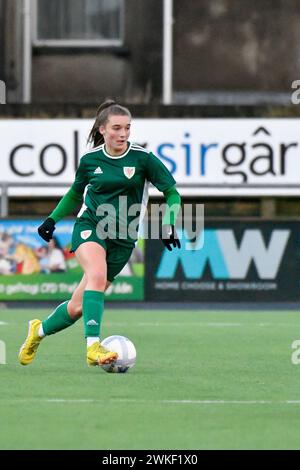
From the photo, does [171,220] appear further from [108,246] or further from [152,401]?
[152,401]

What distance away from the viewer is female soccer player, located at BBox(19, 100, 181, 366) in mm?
9711

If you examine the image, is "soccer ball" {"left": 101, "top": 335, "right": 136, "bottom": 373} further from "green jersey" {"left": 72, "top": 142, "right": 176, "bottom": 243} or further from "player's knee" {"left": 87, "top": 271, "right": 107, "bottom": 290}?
"green jersey" {"left": 72, "top": 142, "right": 176, "bottom": 243}

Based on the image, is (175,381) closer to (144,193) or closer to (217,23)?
(144,193)

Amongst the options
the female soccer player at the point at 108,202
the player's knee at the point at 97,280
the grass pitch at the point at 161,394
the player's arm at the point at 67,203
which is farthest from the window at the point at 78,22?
the player's knee at the point at 97,280

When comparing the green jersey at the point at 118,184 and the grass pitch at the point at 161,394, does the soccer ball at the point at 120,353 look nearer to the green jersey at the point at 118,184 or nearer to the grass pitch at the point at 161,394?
the grass pitch at the point at 161,394

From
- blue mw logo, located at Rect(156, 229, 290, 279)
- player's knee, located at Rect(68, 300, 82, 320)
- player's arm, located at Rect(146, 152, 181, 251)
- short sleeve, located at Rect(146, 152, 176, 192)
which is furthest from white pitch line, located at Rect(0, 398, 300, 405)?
blue mw logo, located at Rect(156, 229, 290, 279)

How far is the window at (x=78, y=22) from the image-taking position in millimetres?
22500

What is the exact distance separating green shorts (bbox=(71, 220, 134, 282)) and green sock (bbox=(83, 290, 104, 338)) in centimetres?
29

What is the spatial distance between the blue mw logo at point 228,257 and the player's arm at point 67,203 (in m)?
7.19

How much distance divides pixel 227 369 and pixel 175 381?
0.90 m

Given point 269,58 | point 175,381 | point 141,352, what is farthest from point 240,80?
point 175,381
